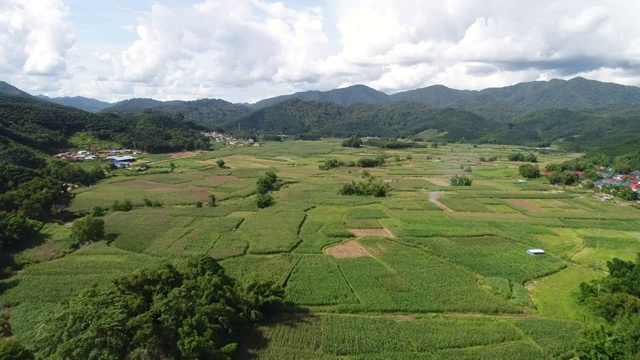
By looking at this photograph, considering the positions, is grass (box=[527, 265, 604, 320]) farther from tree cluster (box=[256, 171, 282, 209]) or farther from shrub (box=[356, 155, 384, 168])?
shrub (box=[356, 155, 384, 168])

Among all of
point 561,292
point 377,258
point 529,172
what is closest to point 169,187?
point 377,258

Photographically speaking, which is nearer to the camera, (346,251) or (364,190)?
(346,251)

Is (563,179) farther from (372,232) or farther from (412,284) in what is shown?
(412,284)

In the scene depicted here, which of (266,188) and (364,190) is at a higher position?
(364,190)

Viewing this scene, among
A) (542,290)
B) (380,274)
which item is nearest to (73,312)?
(380,274)

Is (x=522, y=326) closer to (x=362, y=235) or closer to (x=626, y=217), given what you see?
(x=362, y=235)

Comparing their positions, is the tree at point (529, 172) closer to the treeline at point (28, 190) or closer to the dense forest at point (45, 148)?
the dense forest at point (45, 148)

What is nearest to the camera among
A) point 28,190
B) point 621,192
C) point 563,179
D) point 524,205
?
point 28,190

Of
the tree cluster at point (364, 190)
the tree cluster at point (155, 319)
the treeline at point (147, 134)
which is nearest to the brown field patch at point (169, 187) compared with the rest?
the tree cluster at point (364, 190)
